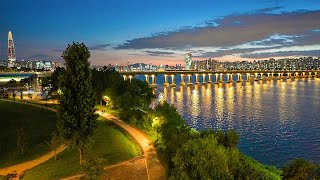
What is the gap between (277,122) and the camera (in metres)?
76.1

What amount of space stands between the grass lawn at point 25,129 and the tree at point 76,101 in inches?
312

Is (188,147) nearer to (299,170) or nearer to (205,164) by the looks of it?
(205,164)

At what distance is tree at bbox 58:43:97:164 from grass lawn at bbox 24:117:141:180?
2.21 m

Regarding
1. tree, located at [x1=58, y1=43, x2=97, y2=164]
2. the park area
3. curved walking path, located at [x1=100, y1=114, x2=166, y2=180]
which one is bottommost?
curved walking path, located at [x1=100, y1=114, x2=166, y2=180]

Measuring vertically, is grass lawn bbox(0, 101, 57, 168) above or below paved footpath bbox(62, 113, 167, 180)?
above

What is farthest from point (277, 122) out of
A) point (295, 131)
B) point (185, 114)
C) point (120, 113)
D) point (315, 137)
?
point (120, 113)

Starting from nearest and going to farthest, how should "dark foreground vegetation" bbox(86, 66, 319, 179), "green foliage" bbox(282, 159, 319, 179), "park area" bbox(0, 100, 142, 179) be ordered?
1. "dark foreground vegetation" bbox(86, 66, 319, 179)
2. "green foliage" bbox(282, 159, 319, 179)
3. "park area" bbox(0, 100, 142, 179)

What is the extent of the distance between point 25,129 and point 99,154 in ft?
66.1

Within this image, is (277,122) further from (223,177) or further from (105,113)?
(223,177)

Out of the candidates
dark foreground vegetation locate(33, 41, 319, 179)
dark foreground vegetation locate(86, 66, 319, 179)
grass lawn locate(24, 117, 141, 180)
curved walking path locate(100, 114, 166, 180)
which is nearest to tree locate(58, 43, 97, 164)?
dark foreground vegetation locate(33, 41, 319, 179)

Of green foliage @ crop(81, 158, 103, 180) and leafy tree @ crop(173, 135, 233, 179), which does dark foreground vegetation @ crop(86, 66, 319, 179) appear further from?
green foliage @ crop(81, 158, 103, 180)

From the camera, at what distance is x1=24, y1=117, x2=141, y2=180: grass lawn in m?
32.5

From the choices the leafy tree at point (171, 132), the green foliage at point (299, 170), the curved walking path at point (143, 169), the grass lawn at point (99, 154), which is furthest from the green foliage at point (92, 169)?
the green foliage at point (299, 170)

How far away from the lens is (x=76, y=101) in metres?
34.1
